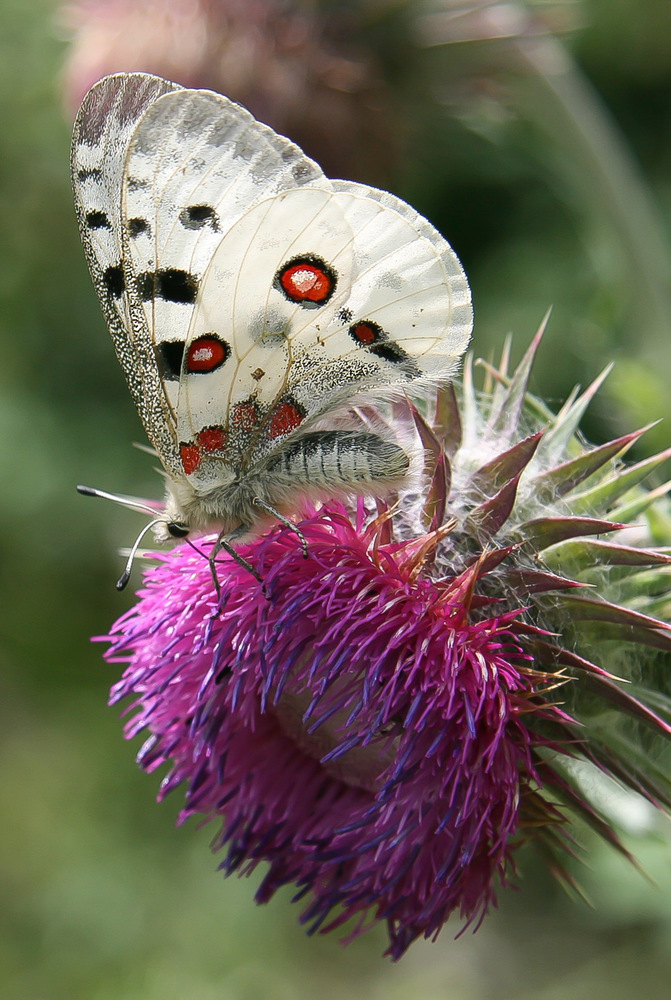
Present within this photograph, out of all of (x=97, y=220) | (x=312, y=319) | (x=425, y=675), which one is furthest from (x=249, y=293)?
(x=425, y=675)

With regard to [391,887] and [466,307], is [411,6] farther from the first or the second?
[391,887]

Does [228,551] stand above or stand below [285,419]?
below

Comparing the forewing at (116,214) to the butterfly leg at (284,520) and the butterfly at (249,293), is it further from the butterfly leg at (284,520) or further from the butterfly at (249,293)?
the butterfly leg at (284,520)

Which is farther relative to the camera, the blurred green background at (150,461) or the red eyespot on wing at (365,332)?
the blurred green background at (150,461)

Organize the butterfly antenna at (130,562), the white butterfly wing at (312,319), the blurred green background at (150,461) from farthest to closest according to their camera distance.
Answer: the blurred green background at (150,461)
the butterfly antenna at (130,562)
the white butterfly wing at (312,319)

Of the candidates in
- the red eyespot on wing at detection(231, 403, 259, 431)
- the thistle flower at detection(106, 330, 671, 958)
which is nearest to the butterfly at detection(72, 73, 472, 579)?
the red eyespot on wing at detection(231, 403, 259, 431)

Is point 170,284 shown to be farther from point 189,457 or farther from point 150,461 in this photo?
point 150,461

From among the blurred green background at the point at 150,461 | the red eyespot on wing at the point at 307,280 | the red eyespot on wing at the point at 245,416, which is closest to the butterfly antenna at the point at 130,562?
the red eyespot on wing at the point at 245,416
